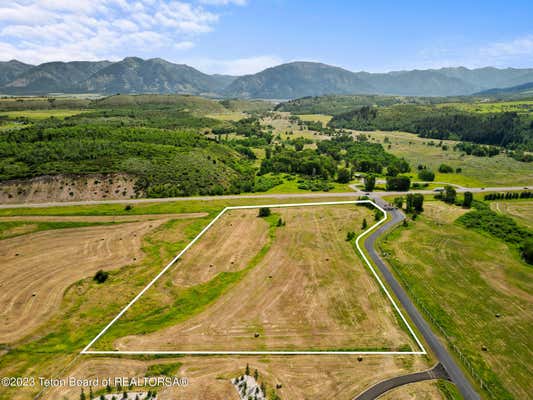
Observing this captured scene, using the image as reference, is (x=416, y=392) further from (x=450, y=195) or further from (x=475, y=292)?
(x=450, y=195)

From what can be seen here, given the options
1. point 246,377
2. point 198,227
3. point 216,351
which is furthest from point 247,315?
point 198,227

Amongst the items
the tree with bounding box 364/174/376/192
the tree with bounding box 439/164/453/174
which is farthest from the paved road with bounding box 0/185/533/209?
the tree with bounding box 439/164/453/174

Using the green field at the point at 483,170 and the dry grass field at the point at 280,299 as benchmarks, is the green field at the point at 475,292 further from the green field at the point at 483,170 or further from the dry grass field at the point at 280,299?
the green field at the point at 483,170

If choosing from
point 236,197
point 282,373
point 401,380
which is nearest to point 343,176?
point 236,197

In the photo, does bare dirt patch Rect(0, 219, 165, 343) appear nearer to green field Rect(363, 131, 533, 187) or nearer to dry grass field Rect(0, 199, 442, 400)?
dry grass field Rect(0, 199, 442, 400)

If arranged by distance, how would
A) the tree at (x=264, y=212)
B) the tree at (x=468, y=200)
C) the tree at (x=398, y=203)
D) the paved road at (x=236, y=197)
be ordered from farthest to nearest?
the tree at (x=398, y=203) < the paved road at (x=236, y=197) < the tree at (x=468, y=200) < the tree at (x=264, y=212)

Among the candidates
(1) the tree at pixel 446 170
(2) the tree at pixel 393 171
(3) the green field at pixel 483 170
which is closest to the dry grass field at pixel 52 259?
(2) the tree at pixel 393 171

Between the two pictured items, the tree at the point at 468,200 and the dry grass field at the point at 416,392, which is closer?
the dry grass field at the point at 416,392
